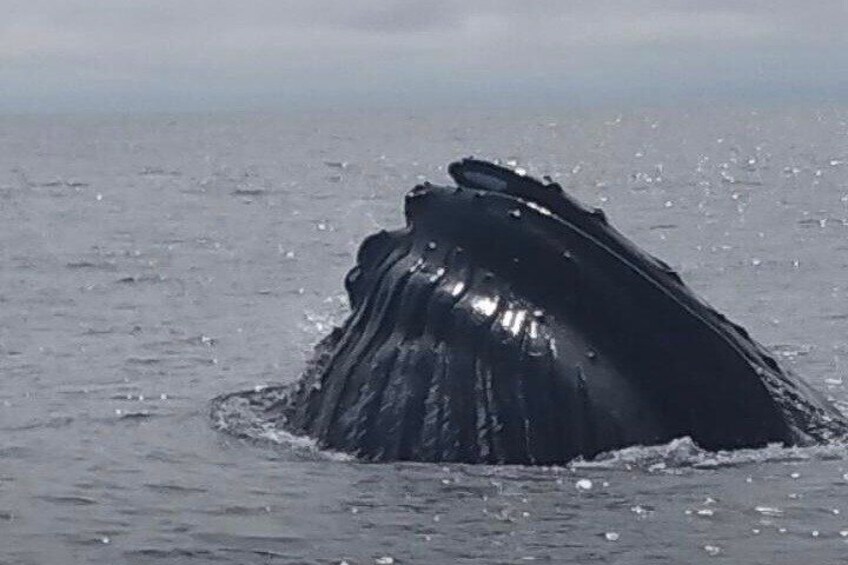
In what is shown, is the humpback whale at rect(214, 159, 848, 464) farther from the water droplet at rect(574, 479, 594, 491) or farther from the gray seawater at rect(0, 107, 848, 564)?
the water droplet at rect(574, 479, 594, 491)

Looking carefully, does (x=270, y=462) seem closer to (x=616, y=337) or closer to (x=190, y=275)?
(x=616, y=337)

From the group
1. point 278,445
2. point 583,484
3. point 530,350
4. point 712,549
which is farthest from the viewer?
point 278,445

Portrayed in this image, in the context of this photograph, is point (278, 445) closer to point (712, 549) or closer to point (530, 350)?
point (530, 350)

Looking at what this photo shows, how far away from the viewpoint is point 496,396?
1073cm

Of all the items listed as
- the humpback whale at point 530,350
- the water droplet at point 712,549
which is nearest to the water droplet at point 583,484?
the humpback whale at point 530,350

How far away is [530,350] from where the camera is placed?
10836mm

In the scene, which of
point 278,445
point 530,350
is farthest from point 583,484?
point 278,445

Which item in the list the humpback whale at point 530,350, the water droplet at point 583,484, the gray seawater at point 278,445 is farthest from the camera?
the water droplet at point 583,484

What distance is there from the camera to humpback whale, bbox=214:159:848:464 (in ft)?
35.3

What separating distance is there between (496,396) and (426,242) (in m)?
1.12

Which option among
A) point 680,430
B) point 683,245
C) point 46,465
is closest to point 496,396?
point 680,430

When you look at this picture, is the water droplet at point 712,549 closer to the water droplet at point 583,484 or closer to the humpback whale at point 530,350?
the humpback whale at point 530,350

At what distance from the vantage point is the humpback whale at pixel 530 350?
10.8m

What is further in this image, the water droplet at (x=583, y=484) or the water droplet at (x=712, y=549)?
the water droplet at (x=583, y=484)
